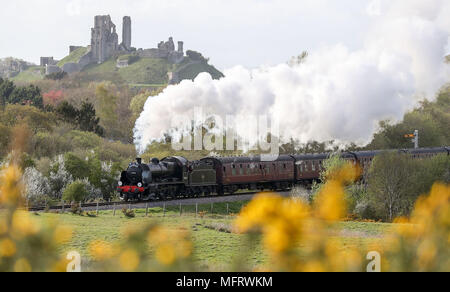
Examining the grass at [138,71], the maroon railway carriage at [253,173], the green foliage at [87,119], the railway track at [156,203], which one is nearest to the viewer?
the railway track at [156,203]

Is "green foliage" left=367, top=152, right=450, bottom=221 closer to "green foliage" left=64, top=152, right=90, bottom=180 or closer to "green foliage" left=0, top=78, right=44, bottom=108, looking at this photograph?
"green foliage" left=64, top=152, right=90, bottom=180

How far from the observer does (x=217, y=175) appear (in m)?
37.3

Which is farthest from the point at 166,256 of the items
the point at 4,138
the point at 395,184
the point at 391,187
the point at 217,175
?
the point at 4,138

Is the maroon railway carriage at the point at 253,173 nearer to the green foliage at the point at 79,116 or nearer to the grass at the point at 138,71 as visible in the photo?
the green foliage at the point at 79,116

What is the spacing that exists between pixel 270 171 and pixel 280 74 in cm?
1324

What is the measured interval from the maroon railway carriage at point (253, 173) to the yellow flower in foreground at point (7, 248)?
107 ft

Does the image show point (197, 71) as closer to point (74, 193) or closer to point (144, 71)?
point (144, 71)

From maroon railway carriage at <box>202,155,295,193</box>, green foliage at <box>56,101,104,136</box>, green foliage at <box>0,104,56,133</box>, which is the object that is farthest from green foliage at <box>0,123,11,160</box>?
green foliage at <box>56,101,104,136</box>

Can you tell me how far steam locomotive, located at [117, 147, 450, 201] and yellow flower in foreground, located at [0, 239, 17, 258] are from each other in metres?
27.9

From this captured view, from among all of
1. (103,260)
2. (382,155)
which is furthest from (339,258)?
(382,155)

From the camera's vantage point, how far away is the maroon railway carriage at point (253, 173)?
37.3 meters

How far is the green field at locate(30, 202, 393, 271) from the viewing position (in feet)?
57.5

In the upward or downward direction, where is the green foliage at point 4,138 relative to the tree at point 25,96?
downward

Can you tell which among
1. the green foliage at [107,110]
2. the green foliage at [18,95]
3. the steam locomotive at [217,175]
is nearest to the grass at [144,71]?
the green foliage at [18,95]
